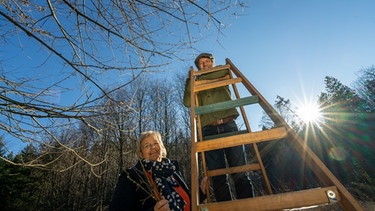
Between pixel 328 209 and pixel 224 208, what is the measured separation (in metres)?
6.89

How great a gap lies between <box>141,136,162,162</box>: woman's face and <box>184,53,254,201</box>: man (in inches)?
23.2

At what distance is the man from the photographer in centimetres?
218

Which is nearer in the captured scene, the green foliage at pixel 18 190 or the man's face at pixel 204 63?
the man's face at pixel 204 63

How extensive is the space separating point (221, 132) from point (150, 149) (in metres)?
0.81

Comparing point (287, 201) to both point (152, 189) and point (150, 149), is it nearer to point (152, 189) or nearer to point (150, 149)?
point (152, 189)

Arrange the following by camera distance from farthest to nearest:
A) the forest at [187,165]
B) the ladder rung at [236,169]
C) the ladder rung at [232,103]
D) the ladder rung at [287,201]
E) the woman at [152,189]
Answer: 1. the forest at [187,165]
2. the ladder rung at [236,169]
3. the ladder rung at [232,103]
4. the woman at [152,189]
5. the ladder rung at [287,201]

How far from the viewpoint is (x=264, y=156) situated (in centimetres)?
1697

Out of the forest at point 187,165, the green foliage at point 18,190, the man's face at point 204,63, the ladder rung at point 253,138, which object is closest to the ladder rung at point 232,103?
the ladder rung at point 253,138

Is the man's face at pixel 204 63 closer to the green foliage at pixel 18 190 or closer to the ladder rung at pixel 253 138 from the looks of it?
the ladder rung at pixel 253 138

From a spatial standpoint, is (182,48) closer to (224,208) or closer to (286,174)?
(224,208)

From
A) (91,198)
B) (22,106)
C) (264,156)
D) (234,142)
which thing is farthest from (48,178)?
(234,142)

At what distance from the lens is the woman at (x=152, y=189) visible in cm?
150

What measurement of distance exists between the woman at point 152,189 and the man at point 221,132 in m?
0.35

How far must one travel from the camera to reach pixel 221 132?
2.39 metres
